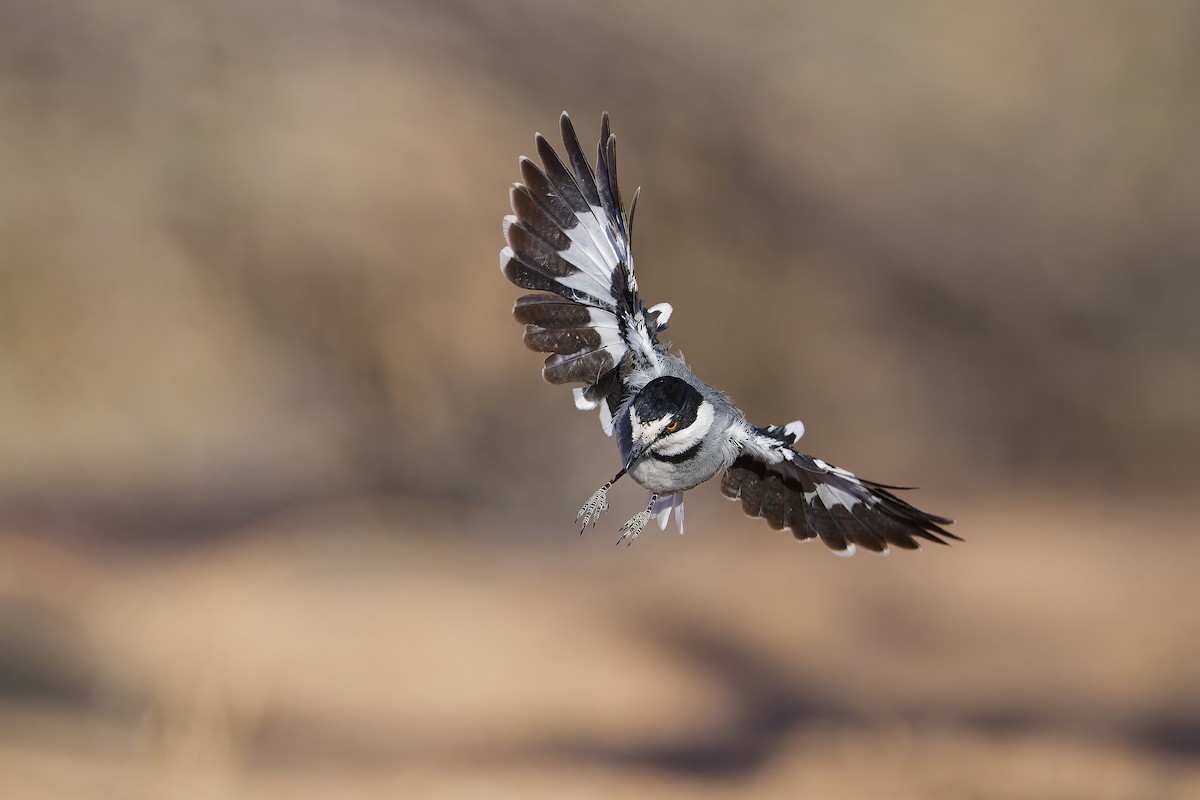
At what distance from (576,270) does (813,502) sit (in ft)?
1.87

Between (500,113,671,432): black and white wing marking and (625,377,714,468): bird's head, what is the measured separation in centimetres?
15

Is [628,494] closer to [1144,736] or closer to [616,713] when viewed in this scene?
[616,713]

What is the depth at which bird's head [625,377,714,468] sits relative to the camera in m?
1.55

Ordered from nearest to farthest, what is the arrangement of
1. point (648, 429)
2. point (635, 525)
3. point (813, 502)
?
1. point (648, 429)
2. point (635, 525)
3. point (813, 502)

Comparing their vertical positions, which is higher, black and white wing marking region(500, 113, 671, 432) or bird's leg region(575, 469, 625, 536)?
black and white wing marking region(500, 113, 671, 432)

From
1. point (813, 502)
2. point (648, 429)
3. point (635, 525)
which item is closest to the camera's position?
point (648, 429)

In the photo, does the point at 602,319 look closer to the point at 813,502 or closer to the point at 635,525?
the point at 635,525

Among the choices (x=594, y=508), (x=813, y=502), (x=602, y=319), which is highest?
(x=602, y=319)

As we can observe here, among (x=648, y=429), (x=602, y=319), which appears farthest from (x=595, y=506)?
(x=602, y=319)

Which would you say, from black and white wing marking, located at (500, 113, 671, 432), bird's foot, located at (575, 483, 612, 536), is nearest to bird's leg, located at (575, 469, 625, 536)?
bird's foot, located at (575, 483, 612, 536)

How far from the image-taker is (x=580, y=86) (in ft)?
12.3

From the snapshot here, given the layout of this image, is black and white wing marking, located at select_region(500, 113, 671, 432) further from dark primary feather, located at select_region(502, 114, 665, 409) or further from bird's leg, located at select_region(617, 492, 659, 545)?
bird's leg, located at select_region(617, 492, 659, 545)

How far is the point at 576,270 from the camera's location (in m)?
1.74

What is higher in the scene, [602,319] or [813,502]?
[602,319]
